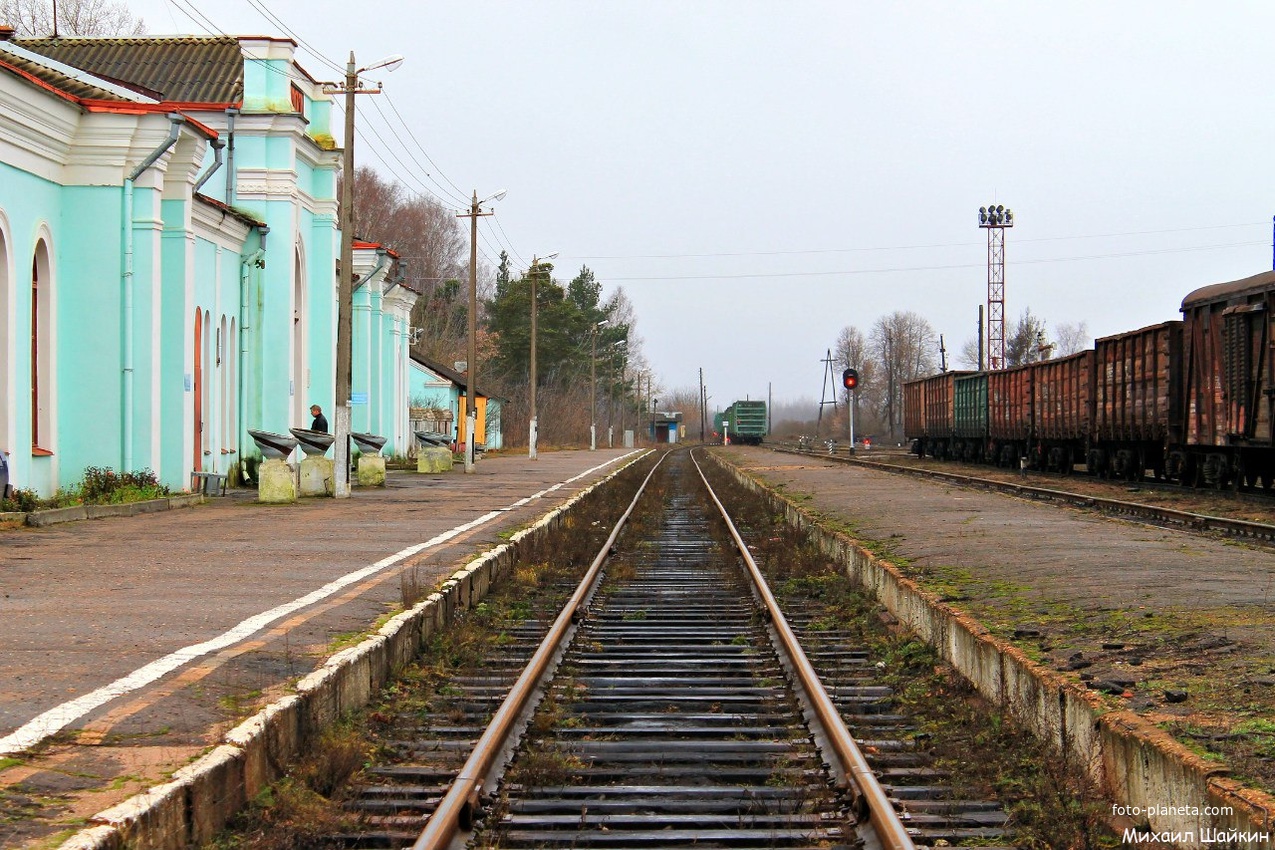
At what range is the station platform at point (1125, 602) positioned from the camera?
590 cm

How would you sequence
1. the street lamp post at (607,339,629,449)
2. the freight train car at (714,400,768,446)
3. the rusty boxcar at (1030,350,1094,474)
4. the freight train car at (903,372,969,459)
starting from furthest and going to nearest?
the street lamp post at (607,339,629,449), the freight train car at (714,400,768,446), the freight train car at (903,372,969,459), the rusty boxcar at (1030,350,1094,474)

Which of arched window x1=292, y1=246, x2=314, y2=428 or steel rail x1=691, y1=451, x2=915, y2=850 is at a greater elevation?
arched window x1=292, y1=246, x2=314, y2=428

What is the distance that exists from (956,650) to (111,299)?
49.8 ft

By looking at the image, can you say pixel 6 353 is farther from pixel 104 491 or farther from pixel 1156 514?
pixel 1156 514

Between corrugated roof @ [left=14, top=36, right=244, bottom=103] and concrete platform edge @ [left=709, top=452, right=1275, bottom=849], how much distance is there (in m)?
23.7

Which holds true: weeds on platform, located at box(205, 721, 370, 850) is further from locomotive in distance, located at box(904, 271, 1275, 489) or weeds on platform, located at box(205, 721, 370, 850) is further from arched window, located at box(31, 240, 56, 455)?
locomotive in distance, located at box(904, 271, 1275, 489)

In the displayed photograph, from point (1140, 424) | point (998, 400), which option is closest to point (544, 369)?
point (998, 400)

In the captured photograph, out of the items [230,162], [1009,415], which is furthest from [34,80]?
[1009,415]

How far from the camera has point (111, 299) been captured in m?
19.5

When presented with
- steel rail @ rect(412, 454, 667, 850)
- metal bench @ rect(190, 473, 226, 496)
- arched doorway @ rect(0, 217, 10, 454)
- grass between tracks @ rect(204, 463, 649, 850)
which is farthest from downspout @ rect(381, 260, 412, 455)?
steel rail @ rect(412, 454, 667, 850)

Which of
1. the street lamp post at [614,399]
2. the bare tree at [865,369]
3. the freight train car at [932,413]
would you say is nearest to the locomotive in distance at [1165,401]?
the freight train car at [932,413]

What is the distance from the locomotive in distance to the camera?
20.7 metres

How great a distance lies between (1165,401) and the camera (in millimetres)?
24922

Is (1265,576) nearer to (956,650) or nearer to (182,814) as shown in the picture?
(956,650)
